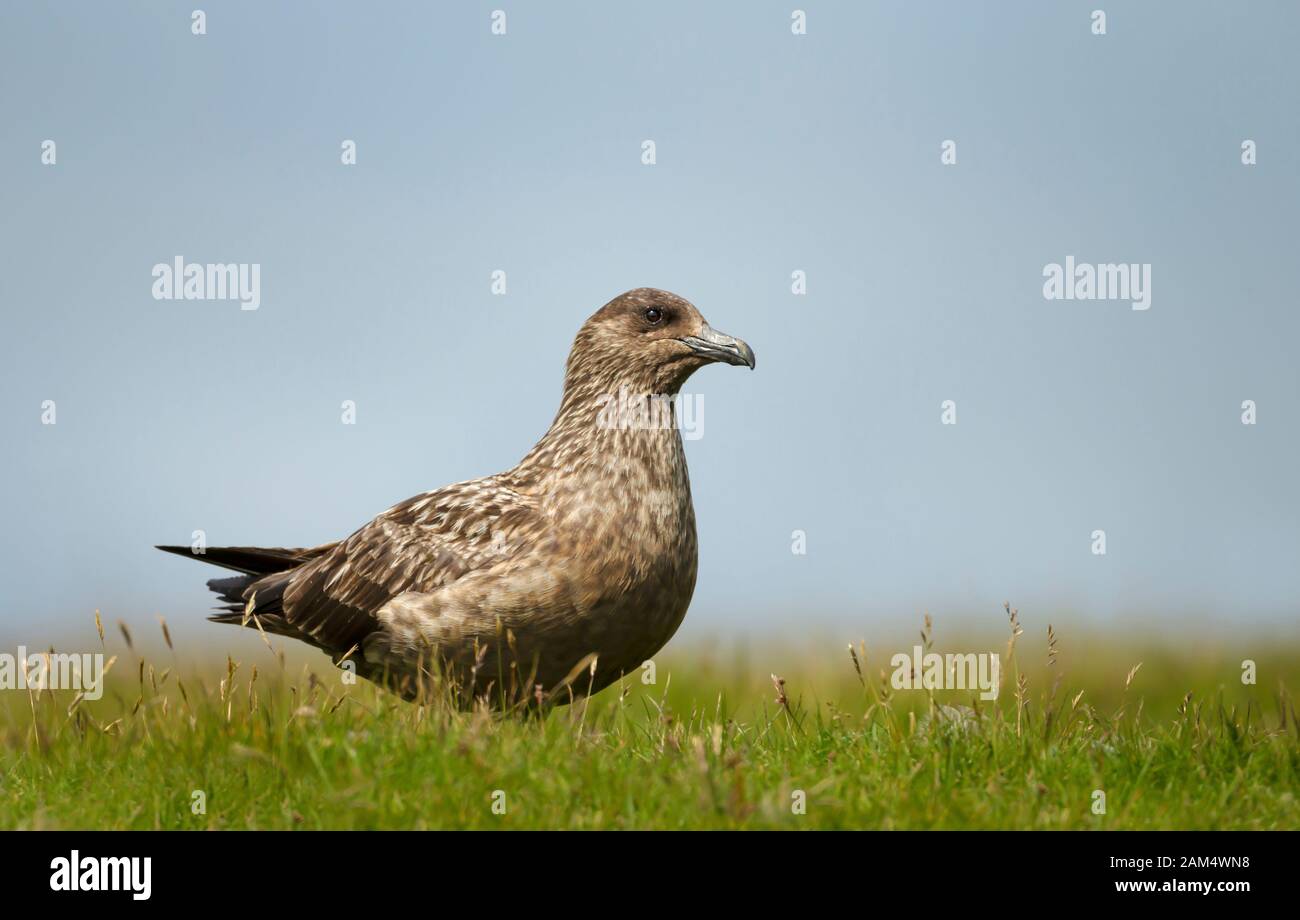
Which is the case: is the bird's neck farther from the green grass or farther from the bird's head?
the green grass

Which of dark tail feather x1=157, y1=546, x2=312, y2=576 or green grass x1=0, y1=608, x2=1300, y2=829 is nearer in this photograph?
green grass x1=0, y1=608, x2=1300, y2=829

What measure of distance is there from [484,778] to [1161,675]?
726cm

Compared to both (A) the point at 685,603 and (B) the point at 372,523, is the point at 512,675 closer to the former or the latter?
(A) the point at 685,603

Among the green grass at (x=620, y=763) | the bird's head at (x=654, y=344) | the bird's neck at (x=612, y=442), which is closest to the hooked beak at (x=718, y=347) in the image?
the bird's head at (x=654, y=344)

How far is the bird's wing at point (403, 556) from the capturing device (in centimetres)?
641

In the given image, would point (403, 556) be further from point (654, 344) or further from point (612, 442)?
point (654, 344)

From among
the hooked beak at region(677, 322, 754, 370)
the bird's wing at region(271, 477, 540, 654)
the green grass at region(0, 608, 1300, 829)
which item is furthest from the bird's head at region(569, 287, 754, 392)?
the green grass at region(0, 608, 1300, 829)

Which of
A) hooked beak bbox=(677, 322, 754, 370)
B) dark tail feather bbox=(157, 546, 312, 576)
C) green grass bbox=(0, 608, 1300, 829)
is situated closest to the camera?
green grass bbox=(0, 608, 1300, 829)

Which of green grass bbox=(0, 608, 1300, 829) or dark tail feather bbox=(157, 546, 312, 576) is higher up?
dark tail feather bbox=(157, 546, 312, 576)

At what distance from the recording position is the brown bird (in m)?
6.08

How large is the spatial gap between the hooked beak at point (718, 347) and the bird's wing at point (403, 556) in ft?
3.85

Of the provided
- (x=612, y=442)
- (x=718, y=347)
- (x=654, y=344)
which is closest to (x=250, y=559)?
Result: (x=612, y=442)
